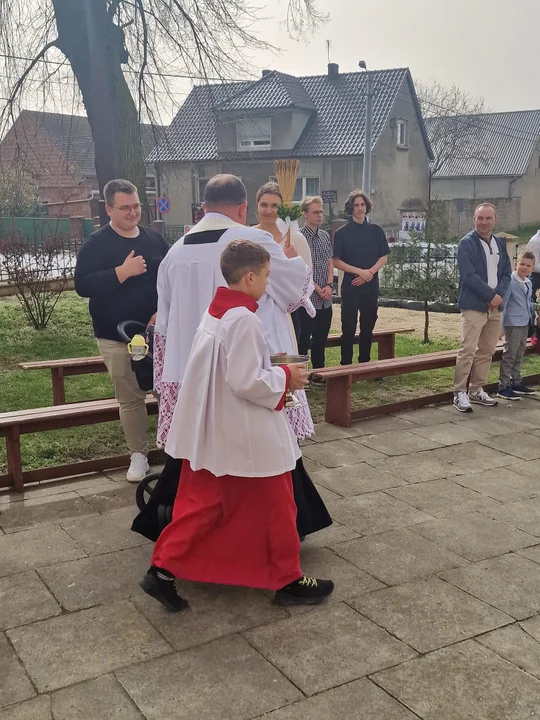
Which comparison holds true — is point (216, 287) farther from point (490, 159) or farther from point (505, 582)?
point (490, 159)

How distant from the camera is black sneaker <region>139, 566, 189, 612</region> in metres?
3.47

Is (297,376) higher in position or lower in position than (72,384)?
higher

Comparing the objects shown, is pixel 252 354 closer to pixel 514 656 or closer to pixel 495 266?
pixel 514 656

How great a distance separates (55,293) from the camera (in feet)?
39.7

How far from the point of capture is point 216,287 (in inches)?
154

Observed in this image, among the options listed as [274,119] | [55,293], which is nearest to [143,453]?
[55,293]

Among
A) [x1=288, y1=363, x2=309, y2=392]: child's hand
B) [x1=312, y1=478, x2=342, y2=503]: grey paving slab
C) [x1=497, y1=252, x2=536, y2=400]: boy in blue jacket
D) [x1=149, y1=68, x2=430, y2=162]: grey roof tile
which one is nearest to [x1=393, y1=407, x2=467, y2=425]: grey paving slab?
[x1=497, y1=252, x2=536, y2=400]: boy in blue jacket

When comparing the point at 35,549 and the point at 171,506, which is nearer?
the point at 171,506

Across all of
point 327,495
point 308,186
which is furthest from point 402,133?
point 327,495

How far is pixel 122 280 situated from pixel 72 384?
337cm

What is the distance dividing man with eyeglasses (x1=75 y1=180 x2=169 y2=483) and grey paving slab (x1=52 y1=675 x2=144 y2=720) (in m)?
2.34

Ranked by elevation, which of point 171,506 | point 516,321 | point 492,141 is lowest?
point 171,506

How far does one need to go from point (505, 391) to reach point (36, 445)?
174 inches

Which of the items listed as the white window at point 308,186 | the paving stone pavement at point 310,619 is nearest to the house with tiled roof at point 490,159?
the white window at point 308,186
